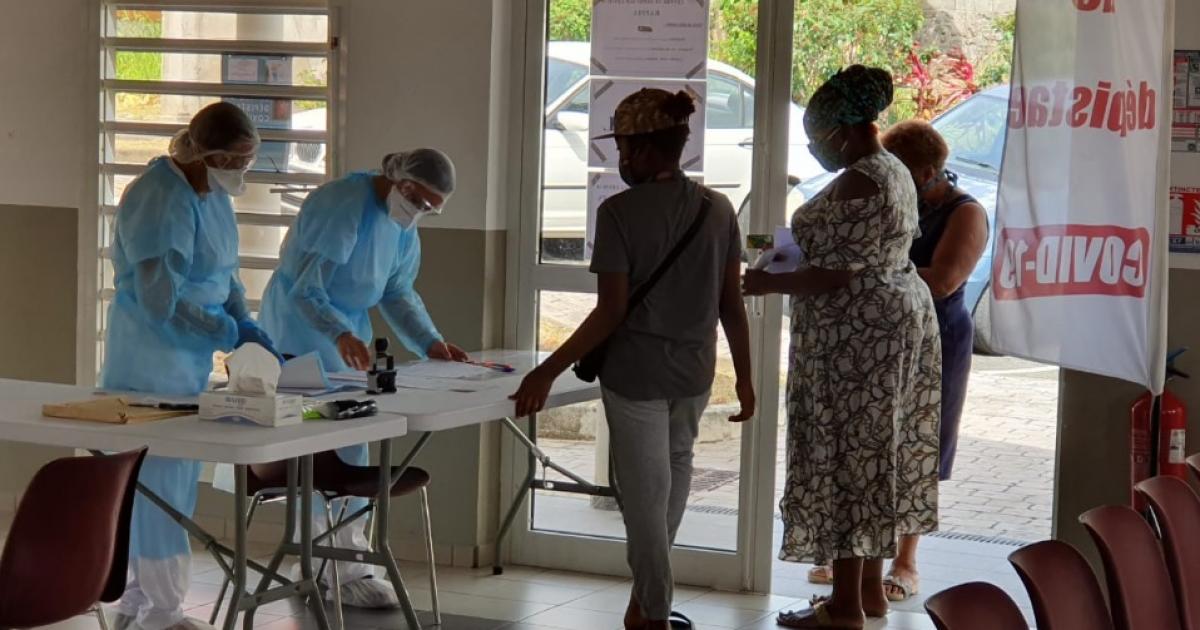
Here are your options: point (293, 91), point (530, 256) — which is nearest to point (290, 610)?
point (530, 256)

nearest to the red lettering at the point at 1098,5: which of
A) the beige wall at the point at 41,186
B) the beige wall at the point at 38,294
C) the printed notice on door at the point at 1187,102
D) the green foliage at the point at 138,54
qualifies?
the printed notice on door at the point at 1187,102

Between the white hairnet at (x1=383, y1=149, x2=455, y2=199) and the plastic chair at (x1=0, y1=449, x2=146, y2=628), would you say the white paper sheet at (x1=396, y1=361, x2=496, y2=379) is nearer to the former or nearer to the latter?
the white hairnet at (x1=383, y1=149, x2=455, y2=199)

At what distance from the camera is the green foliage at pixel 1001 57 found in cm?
546

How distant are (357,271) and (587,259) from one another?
1.10 m

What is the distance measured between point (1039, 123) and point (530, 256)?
237 cm

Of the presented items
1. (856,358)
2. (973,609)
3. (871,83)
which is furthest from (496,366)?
(973,609)

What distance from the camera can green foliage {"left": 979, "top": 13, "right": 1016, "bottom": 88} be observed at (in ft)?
17.9

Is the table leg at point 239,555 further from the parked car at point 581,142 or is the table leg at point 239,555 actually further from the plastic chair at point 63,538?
the parked car at point 581,142

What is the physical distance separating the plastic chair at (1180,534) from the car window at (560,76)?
325 cm

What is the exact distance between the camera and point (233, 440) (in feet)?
11.8

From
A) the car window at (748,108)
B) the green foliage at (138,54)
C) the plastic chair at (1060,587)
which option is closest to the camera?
the plastic chair at (1060,587)

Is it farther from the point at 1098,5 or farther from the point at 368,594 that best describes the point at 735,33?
the point at 368,594

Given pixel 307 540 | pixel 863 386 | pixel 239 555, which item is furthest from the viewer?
pixel 863 386

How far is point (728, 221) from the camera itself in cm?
439
